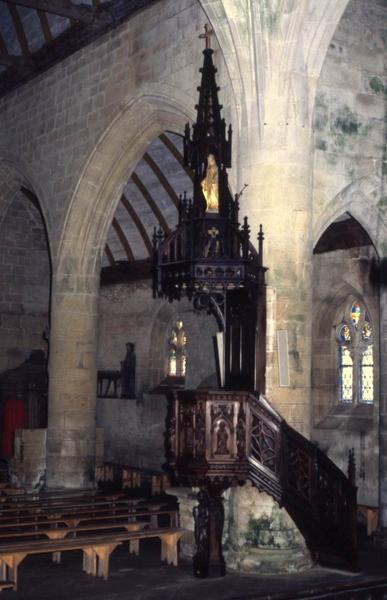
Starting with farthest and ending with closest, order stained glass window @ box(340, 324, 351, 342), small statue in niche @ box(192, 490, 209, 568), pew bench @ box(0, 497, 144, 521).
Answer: stained glass window @ box(340, 324, 351, 342) → pew bench @ box(0, 497, 144, 521) → small statue in niche @ box(192, 490, 209, 568)

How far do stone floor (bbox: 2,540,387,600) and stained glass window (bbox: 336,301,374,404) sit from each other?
4626 millimetres

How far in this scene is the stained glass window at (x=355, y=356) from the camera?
13203mm

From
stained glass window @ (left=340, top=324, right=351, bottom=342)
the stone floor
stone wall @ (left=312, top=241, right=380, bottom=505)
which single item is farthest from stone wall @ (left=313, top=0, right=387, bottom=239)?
the stone floor

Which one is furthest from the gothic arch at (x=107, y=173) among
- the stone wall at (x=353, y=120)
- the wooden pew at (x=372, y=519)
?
the wooden pew at (x=372, y=519)

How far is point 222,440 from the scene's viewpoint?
7590 millimetres

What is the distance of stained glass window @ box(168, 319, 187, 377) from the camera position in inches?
658

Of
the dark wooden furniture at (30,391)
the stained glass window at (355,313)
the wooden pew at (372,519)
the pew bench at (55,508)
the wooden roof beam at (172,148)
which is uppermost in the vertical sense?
the wooden roof beam at (172,148)

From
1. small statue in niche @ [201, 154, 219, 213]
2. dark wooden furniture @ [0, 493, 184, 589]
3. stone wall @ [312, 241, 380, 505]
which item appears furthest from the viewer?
stone wall @ [312, 241, 380, 505]

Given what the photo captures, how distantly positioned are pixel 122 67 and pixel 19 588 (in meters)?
7.18

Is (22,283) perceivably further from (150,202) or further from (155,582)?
(155,582)

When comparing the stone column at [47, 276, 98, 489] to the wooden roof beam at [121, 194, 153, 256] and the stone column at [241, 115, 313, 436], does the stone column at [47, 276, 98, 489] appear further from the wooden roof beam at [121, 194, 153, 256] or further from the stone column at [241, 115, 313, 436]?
the stone column at [241, 115, 313, 436]

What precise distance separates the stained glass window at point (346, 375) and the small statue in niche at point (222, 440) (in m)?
6.21

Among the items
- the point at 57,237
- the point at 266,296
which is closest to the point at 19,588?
the point at 266,296

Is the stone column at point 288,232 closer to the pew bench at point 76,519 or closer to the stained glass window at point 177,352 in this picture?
the pew bench at point 76,519
